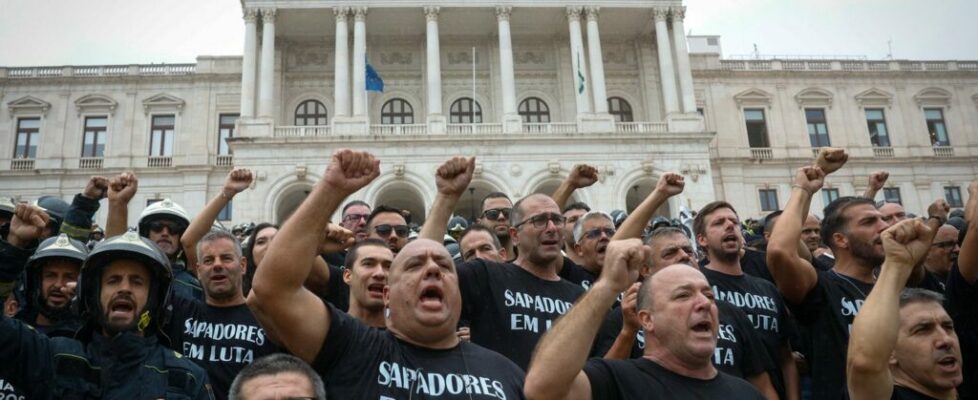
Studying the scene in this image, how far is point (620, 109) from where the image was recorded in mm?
33781

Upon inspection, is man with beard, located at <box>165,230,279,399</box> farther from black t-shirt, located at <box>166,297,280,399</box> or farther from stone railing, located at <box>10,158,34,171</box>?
stone railing, located at <box>10,158,34,171</box>

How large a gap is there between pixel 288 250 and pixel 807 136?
36.8 metres

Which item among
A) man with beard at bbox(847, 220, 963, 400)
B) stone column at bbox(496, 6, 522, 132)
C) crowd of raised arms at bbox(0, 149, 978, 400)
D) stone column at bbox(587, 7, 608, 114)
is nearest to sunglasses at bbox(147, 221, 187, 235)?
crowd of raised arms at bbox(0, 149, 978, 400)

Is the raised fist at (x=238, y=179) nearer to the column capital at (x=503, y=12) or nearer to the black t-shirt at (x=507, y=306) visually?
the black t-shirt at (x=507, y=306)

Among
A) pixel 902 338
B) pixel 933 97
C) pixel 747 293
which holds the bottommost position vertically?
pixel 902 338

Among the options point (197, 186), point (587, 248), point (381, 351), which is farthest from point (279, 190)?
point (381, 351)

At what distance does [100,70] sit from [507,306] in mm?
35969

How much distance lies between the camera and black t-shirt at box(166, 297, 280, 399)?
4.48 meters

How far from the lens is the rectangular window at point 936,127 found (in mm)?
36188

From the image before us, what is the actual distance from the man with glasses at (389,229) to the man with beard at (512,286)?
166 centimetres

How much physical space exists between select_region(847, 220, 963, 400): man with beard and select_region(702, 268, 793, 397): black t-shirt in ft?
3.82

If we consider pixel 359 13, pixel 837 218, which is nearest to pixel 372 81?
pixel 359 13

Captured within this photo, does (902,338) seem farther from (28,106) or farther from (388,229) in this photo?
(28,106)

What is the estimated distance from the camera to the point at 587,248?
582 cm
